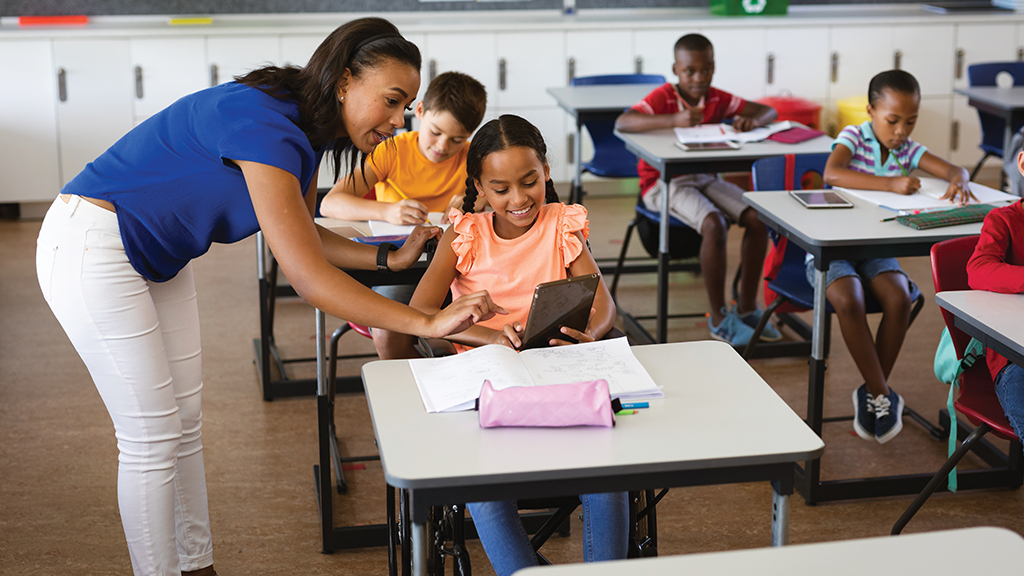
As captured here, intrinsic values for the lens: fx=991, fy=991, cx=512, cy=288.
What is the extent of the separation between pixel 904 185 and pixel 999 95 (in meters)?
2.36

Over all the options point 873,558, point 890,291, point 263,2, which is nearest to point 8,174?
point 263,2

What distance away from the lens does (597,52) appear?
5.61 m

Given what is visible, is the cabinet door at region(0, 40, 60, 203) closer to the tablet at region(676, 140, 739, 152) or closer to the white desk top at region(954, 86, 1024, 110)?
the tablet at region(676, 140, 739, 152)

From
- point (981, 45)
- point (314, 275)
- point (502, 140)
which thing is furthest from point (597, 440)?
point (981, 45)

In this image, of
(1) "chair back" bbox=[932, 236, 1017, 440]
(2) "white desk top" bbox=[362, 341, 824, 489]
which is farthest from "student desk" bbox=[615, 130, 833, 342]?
(2) "white desk top" bbox=[362, 341, 824, 489]

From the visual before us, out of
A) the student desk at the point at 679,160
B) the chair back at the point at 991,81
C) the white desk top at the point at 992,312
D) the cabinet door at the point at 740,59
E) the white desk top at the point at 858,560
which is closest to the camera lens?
the white desk top at the point at 858,560

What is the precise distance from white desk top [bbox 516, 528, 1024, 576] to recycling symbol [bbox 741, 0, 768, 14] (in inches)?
203

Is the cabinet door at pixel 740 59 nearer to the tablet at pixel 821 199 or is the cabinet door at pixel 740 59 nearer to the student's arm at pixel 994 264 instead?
the tablet at pixel 821 199

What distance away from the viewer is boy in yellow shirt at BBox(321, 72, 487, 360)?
257 cm

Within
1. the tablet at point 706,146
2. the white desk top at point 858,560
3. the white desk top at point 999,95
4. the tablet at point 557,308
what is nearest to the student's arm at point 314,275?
the tablet at point 557,308

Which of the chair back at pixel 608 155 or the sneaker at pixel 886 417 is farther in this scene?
the chair back at pixel 608 155

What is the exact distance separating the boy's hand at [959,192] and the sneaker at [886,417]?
573 millimetres

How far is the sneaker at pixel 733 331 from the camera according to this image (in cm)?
347

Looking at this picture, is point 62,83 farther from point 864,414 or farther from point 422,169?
point 864,414
